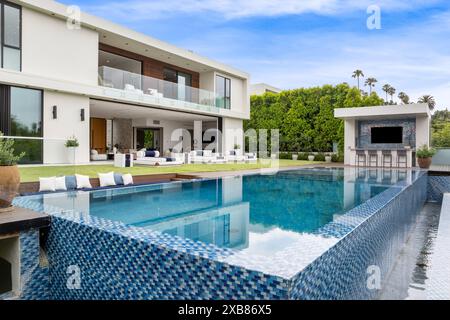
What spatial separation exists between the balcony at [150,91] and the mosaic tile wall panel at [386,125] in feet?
31.5

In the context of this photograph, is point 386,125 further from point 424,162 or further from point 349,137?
point 424,162

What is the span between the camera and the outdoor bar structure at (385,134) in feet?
61.7

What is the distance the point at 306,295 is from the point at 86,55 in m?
14.8

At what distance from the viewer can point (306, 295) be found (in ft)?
8.26

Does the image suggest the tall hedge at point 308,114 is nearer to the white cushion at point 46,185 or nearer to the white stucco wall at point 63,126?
the white stucco wall at point 63,126

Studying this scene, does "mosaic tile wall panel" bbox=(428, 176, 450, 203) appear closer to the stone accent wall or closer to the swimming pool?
the swimming pool

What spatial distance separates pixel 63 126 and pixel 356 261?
13.0 meters

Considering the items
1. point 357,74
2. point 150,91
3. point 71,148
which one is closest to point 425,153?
point 150,91

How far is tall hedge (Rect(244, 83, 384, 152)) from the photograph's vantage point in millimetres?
24641

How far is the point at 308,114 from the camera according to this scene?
86.6 ft

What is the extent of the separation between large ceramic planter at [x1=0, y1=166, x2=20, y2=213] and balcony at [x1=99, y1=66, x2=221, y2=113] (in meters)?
11.3

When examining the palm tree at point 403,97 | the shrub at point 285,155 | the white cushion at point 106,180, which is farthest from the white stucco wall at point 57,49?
the palm tree at point 403,97

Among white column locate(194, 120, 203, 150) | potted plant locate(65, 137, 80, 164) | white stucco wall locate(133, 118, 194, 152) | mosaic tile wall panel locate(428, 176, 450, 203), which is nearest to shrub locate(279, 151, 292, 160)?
white column locate(194, 120, 203, 150)
